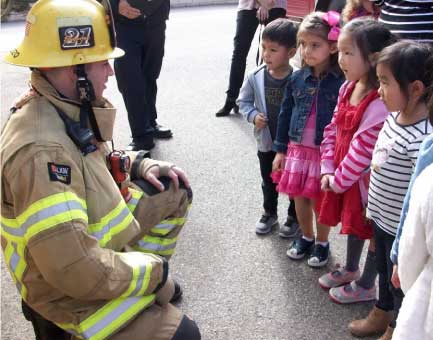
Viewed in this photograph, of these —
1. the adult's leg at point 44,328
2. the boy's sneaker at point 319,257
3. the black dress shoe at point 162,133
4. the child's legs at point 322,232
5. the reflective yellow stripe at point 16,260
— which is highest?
the reflective yellow stripe at point 16,260

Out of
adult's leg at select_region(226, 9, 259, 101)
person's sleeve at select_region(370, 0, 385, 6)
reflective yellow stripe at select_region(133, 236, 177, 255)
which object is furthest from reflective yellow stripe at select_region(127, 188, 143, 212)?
adult's leg at select_region(226, 9, 259, 101)

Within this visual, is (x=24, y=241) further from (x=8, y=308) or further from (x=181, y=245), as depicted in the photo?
(x=181, y=245)

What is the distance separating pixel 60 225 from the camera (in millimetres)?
1762

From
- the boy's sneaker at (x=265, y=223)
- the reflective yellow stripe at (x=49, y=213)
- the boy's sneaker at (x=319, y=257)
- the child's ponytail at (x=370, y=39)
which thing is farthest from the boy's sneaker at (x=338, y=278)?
the reflective yellow stripe at (x=49, y=213)

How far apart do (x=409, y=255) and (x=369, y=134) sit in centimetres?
101

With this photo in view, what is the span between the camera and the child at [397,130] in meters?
2.20

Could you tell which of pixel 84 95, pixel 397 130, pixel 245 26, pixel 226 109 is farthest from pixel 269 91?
pixel 226 109

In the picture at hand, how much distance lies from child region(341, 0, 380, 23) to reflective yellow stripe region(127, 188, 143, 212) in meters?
1.72

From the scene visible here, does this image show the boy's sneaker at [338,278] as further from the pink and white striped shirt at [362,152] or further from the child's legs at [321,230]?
the pink and white striped shirt at [362,152]

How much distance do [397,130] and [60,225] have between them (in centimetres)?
143

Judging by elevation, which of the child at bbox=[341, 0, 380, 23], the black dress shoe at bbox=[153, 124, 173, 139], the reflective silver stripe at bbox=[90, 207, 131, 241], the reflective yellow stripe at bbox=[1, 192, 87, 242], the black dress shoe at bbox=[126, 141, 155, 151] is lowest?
the black dress shoe at bbox=[153, 124, 173, 139]

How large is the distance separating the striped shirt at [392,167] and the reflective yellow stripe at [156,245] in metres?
1.01

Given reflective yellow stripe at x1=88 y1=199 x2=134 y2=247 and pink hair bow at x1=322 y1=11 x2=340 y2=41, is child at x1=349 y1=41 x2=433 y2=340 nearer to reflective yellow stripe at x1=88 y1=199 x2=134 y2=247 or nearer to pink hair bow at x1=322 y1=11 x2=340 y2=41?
pink hair bow at x1=322 y1=11 x2=340 y2=41

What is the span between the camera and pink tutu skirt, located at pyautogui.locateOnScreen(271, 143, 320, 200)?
9.85 feet
